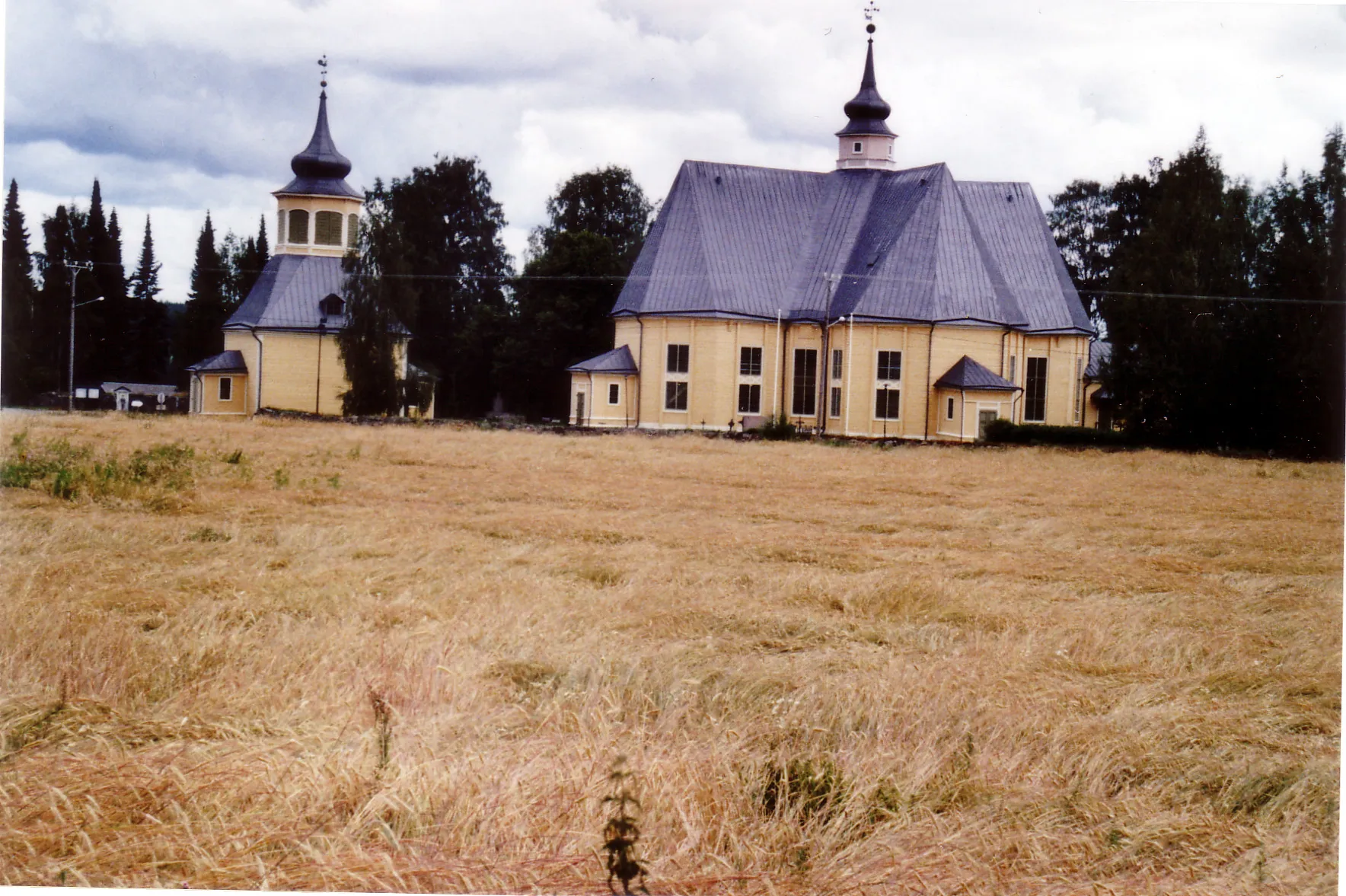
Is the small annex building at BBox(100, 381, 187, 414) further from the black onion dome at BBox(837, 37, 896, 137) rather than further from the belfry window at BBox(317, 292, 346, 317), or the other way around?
the black onion dome at BBox(837, 37, 896, 137)

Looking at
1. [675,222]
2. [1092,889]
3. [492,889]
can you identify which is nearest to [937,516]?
[675,222]

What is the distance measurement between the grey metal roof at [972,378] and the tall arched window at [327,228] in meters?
2.98

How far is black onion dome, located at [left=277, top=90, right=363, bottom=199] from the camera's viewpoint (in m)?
3.93

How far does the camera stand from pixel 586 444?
4.64 m

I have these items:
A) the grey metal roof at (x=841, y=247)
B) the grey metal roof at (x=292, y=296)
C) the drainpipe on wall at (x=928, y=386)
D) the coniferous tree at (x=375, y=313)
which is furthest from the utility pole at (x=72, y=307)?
the drainpipe on wall at (x=928, y=386)

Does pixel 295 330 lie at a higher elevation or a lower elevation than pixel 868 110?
lower

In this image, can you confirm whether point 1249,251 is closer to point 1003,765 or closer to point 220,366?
point 1003,765

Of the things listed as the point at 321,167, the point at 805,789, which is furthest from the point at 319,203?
the point at 805,789

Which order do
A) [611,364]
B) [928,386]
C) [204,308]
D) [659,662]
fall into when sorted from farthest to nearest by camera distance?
[928,386] → [611,364] → [204,308] → [659,662]

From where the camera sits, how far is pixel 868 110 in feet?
13.6

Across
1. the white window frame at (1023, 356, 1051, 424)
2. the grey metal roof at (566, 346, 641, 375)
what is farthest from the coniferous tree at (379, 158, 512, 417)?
the white window frame at (1023, 356, 1051, 424)

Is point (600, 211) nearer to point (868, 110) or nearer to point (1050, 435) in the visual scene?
point (868, 110)

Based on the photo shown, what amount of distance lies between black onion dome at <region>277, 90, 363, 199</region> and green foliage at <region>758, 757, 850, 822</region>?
268cm

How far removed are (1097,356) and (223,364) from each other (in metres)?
3.91
